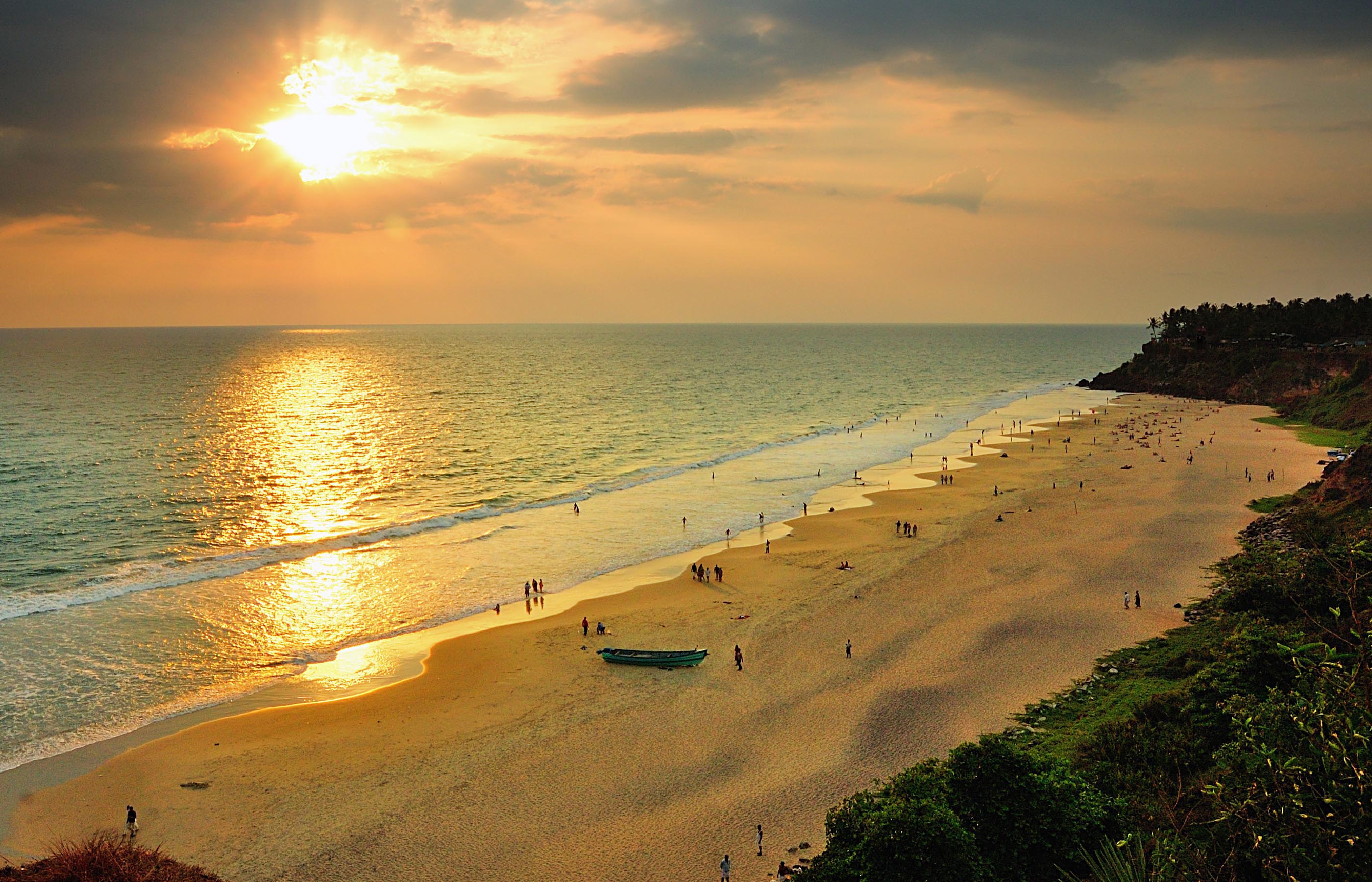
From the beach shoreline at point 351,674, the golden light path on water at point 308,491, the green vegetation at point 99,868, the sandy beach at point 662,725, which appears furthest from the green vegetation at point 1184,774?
the golden light path on water at point 308,491

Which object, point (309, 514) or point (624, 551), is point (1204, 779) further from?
point (309, 514)

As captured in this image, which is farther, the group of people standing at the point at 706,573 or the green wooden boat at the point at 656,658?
the group of people standing at the point at 706,573

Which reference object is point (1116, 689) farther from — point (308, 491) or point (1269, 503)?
point (308, 491)

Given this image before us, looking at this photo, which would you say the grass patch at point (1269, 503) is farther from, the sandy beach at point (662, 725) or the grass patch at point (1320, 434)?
the grass patch at point (1320, 434)

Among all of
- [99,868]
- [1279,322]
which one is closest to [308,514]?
[99,868]

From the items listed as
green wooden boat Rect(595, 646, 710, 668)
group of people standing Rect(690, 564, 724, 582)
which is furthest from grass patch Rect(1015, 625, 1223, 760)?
group of people standing Rect(690, 564, 724, 582)

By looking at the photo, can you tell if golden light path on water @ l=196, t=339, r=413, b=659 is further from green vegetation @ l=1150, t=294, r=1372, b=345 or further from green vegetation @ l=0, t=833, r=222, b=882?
green vegetation @ l=1150, t=294, r=1372, b=345

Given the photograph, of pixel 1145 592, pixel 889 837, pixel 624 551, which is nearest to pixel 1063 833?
pixel 889 837
